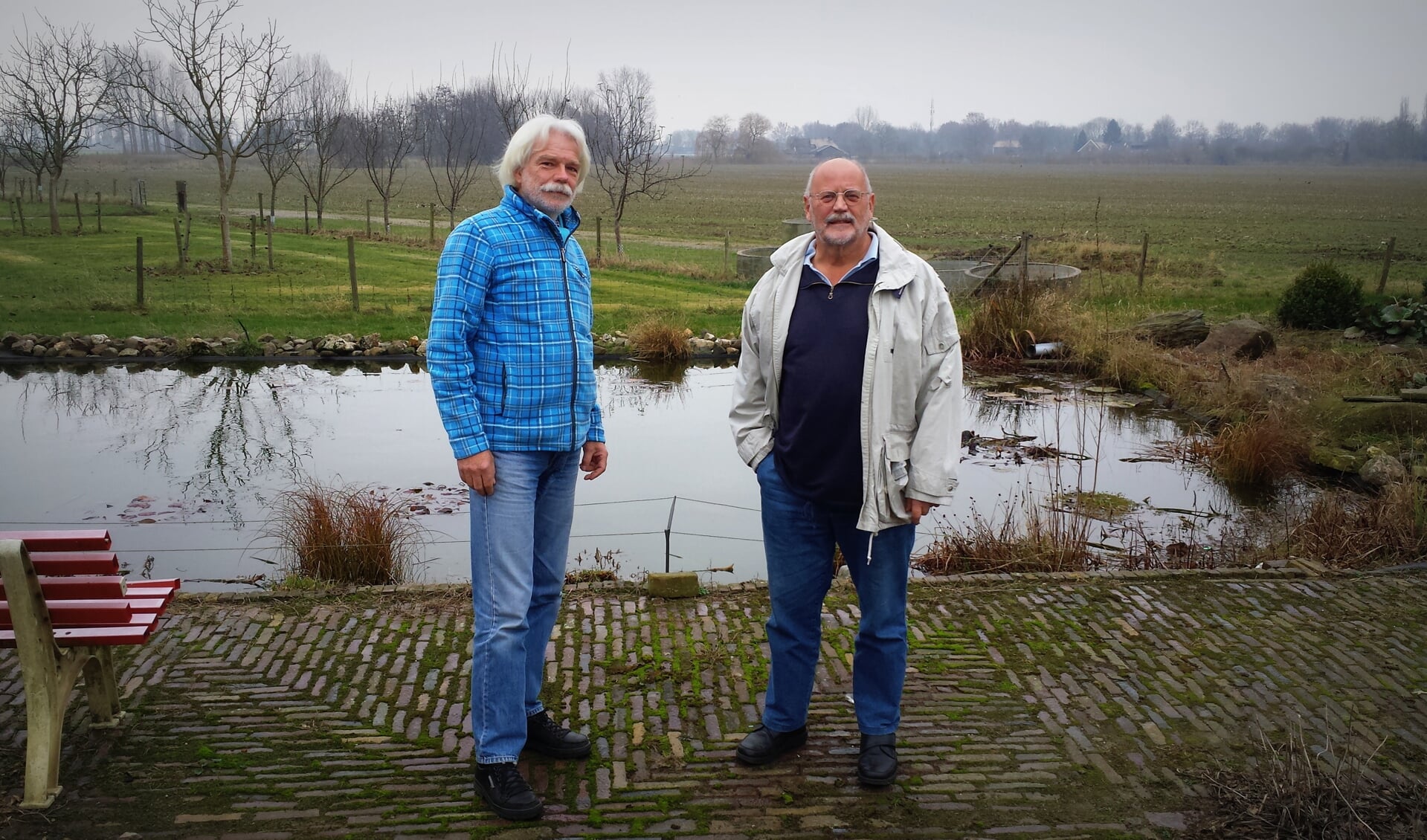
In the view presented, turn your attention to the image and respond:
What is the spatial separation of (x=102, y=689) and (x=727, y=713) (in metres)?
2.18

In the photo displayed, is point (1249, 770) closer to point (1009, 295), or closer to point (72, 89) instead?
point (1009, 295)

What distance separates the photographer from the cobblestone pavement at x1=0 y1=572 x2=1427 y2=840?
321 cm

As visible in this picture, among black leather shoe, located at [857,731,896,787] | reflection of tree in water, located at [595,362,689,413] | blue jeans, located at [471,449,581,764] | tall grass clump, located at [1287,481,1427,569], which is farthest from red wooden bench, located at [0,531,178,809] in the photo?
reflection of tree in water, located at [595,362,689,413]

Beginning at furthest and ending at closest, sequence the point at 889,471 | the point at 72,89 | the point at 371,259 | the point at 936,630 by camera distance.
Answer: the point at 72,89
the point at 371,259
the point at 936,630
the point at 889,471

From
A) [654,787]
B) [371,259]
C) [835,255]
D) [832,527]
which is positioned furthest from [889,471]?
[371,259]

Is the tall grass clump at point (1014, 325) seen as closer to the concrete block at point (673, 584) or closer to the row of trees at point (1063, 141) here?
the concrete block at point (673, 584)

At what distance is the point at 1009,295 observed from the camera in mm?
14039

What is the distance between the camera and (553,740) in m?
3.51

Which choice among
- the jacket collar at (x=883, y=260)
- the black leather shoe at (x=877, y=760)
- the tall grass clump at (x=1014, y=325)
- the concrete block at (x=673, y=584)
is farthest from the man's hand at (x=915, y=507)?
the tall grass clump at (x=1014, y=325)

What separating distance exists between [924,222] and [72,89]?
2914 centimetres

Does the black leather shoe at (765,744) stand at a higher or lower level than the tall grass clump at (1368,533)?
lower

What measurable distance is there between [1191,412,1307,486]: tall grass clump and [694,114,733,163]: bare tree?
9503 cm

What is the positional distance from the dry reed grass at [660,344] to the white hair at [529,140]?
10.1 m

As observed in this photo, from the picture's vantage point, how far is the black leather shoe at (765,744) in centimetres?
350
